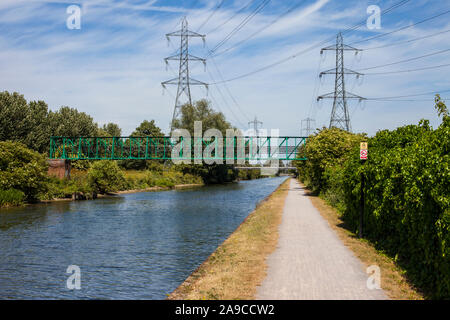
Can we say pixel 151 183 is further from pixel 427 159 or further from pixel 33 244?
pixel 427 159

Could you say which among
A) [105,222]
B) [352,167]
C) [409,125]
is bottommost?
[105,222]

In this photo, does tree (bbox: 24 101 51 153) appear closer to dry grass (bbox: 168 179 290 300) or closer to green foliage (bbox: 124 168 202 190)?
green foliage (bbox: 124 168 202 190)

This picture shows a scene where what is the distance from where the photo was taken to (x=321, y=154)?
37.9 m

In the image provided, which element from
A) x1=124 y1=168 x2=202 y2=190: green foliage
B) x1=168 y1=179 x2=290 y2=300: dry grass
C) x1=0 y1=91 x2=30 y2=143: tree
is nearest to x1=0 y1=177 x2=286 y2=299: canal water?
x1=168 y1=179 x2=290 y2=300: dry grass

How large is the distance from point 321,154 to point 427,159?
28972 mm

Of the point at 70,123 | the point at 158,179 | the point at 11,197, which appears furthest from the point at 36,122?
the point at 11,197

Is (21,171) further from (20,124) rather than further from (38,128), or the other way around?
(38,128)

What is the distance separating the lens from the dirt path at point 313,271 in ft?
29.4

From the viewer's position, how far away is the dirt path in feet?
29.4

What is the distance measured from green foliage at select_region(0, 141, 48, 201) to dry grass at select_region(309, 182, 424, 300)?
30464 millimetres

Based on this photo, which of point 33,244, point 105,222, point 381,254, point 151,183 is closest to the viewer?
point 381,254

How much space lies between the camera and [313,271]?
429 inches

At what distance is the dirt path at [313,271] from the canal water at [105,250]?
3.48 metres
